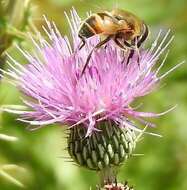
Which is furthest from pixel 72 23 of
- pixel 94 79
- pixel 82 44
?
pixel 94 79

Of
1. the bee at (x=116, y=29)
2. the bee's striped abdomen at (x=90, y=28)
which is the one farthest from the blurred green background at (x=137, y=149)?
the bee's striped abdomen at (x=90, y=28)

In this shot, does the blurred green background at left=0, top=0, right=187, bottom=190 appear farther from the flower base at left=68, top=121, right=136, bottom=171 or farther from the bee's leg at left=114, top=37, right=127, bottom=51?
the flower base at left=68, top=121, right=136, bottom=171

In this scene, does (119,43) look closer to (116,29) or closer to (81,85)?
(116,29)

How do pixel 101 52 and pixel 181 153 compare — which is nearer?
pixel 101 52

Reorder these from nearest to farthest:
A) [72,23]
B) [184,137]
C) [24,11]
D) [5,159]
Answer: [24,11], [72,23], [5,159], [184,137]

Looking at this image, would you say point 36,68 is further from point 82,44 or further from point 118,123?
point 118,123

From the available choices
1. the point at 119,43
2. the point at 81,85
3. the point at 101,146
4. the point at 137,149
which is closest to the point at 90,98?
the point at 81,85

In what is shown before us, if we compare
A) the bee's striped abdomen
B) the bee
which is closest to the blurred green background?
the bee
